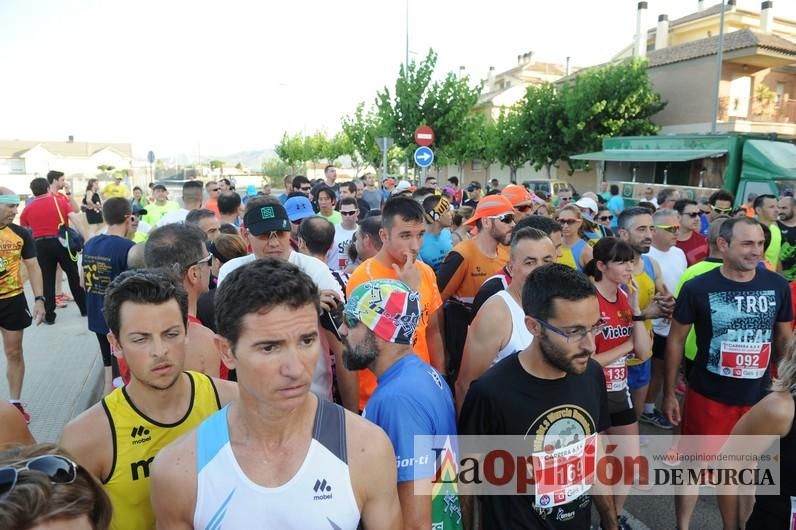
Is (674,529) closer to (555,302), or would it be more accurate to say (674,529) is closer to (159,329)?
(555,302)

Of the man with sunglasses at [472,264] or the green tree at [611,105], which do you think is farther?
the green tree at [611,105]

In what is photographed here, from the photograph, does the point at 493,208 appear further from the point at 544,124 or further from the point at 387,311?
the point at 544,124

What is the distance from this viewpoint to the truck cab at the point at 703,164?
51.8 ft

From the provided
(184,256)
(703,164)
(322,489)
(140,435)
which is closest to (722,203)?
(184,256)

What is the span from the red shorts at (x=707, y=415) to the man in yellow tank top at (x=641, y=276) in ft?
2.19

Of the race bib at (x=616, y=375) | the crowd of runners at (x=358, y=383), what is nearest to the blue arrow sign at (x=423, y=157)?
the crowd of runners at (x=358, y=383)

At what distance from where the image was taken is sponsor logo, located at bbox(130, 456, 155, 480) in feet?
6.47

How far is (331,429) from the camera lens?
1.71 metres

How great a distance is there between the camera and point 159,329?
219cm

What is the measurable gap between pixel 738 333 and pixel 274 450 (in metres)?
3.45

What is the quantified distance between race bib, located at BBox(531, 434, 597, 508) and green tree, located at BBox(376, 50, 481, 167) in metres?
21.0

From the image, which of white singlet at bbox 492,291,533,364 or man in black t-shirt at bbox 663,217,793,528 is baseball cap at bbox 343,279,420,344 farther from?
man in black t-shirt at bbox 663,217,793,528

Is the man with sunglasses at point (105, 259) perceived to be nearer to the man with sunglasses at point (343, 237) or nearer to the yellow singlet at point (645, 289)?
the man with sunglasses at point (343, 237)

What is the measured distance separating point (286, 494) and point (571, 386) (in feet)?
4.65
